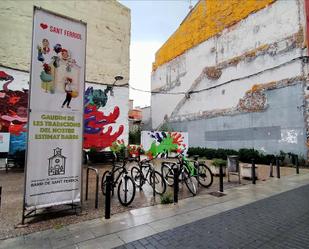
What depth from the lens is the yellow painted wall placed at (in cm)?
1796

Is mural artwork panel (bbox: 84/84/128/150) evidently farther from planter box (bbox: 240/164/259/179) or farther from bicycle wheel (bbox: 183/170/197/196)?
bicycle wheel (bbox: 183/170/197/196)

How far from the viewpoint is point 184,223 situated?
4547mm

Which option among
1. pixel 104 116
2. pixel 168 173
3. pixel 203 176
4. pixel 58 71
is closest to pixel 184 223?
pixel 168 173

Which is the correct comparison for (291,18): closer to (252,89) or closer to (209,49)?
(252,89)

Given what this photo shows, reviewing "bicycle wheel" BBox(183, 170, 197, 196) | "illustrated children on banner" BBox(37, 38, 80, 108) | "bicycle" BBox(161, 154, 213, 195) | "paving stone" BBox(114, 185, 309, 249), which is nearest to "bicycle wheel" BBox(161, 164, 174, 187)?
"bicycle" BBox(161, 154, 213, 195)

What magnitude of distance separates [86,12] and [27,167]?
1431 cm

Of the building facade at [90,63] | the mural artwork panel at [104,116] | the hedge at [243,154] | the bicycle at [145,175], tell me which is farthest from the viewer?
the mural artwork panel at [104,116]

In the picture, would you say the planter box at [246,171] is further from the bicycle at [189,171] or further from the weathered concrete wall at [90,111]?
the weathered concrete wall at [90,111]

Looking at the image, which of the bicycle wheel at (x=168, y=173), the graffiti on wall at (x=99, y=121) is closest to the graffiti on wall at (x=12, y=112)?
the graffiti on wall at (x=99, y=121)

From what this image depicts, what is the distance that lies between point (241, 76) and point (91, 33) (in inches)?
447

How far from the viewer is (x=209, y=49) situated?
Result: 20.7 m

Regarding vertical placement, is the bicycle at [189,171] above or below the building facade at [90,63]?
below

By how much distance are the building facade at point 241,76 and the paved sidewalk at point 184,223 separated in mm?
9686

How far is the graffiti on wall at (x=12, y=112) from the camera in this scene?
39.9 feet
